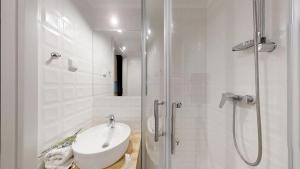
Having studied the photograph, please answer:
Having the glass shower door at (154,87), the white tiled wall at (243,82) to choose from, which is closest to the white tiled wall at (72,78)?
the glass shower door at (154,87)

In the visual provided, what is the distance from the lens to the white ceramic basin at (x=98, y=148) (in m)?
0.95

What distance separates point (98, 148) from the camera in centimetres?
117

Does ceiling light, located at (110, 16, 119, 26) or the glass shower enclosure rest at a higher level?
ceiling light, located at (110, 16, 119, 26)

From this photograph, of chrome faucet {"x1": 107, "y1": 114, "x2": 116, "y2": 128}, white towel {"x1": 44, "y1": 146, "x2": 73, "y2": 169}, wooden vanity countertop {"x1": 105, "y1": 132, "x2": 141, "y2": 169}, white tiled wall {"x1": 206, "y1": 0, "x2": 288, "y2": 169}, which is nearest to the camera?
white tiled wall {"x1": 206, "y1": 0, "x2": 288, "y2": 169}

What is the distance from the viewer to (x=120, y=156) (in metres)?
1.13

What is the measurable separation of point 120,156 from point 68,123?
1.67ft

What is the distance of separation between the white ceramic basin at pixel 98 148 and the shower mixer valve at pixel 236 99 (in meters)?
0.87

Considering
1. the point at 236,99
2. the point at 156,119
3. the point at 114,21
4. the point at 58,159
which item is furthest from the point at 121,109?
the point at 236,99

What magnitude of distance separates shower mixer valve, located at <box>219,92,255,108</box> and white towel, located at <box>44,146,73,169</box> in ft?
3.87

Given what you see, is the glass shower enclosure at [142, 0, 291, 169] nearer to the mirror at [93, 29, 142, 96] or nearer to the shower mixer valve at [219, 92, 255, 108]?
the shower mixer valve at [219, 92, 255, 108]

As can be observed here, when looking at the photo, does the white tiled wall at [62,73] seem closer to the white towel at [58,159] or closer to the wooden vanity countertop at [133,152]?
the white towel at [58,159]

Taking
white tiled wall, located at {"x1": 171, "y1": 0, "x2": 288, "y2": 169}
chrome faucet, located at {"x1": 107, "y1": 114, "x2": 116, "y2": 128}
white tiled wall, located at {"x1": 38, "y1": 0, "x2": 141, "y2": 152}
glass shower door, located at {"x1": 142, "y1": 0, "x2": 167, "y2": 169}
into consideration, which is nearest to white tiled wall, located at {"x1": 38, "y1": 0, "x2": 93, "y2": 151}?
white tiled wall, located at {"x1": 38, "y1": 0, "x2": 141, "y2": 152}

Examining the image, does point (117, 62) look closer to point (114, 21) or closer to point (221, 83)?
point (114, 21)

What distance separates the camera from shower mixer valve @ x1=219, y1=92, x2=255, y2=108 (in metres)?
1.00
